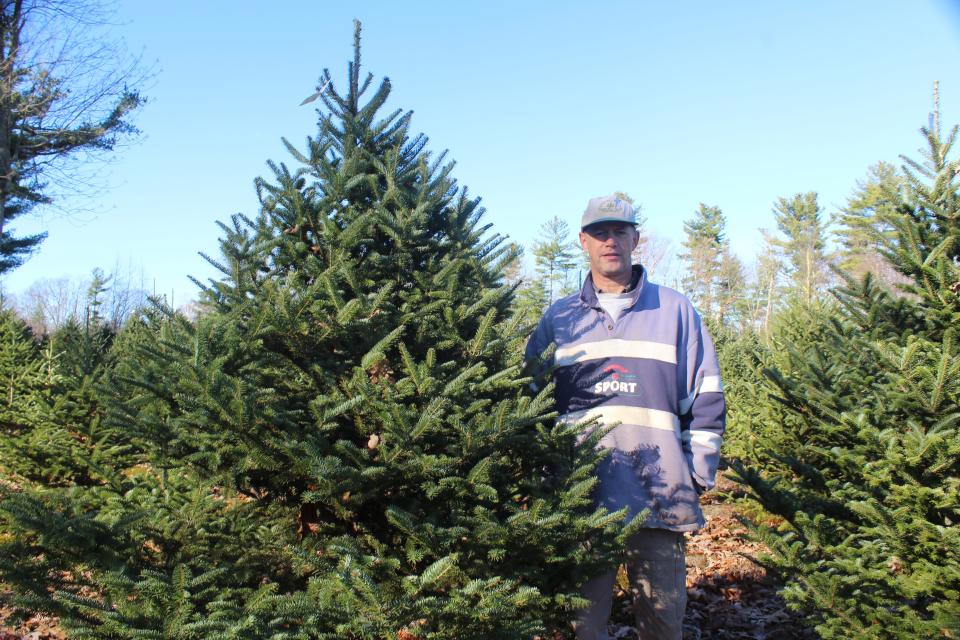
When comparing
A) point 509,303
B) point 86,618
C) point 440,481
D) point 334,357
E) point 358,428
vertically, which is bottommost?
point 86,618

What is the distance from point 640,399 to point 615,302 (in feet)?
1.94

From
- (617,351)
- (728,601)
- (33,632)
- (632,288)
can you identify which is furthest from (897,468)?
(33,632)

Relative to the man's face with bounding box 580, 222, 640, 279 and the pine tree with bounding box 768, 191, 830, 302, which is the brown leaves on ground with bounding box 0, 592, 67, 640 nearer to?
the man's face with bounding box 580, 222, 640, 279

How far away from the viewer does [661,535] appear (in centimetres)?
325

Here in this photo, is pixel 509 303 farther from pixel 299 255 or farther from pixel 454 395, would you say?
pixel 299 255

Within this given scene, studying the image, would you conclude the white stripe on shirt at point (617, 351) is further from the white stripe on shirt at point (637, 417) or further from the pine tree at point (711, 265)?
the pine tree at point (711, 265)

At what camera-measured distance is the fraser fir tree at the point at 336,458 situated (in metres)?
2.18

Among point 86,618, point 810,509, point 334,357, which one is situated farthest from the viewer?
point 810,509

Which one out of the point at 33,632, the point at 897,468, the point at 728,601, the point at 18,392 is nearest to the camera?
the point at 897,468

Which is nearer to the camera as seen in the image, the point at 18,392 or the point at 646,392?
the point at 646,392

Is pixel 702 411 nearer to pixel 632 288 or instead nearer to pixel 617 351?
pixel 617 351

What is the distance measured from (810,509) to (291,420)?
2981mm

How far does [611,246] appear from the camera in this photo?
3502mm

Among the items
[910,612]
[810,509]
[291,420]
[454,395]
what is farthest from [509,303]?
[910,612]
